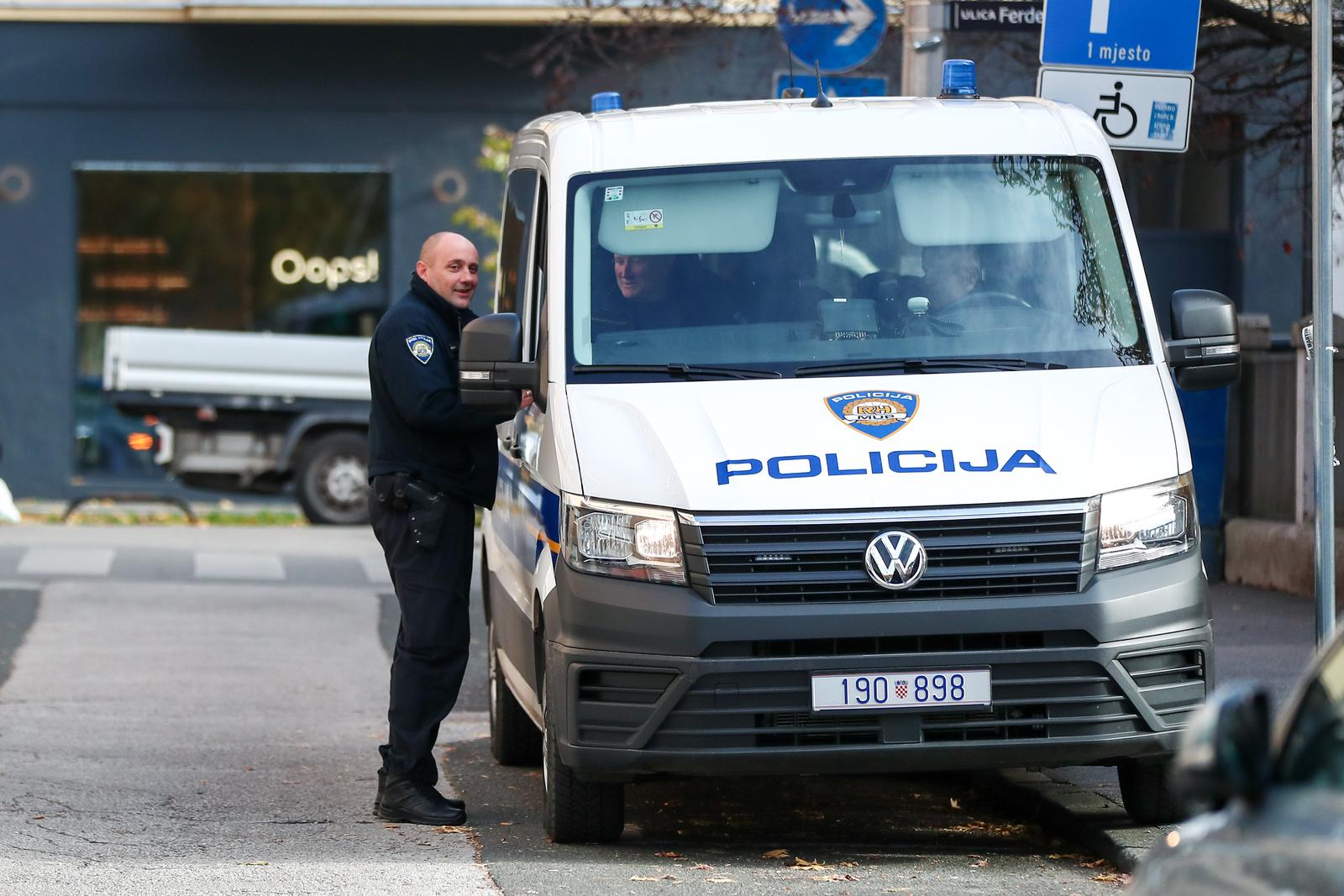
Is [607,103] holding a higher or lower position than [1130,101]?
lower

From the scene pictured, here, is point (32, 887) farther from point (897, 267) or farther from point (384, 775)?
point (897, 267)

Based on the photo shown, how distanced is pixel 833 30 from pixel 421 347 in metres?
4.46

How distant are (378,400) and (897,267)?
175cm

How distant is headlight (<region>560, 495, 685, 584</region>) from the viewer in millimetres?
6348

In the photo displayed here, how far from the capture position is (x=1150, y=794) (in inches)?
270

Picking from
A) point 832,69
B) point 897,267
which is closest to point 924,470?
point 897,267

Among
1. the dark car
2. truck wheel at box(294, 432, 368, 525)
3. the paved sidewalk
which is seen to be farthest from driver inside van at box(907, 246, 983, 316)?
truck wheel at box(294, 432, 368, 525)

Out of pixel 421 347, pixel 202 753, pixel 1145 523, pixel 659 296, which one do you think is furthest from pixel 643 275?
pixel 202 753

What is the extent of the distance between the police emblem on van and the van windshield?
7.1 inches

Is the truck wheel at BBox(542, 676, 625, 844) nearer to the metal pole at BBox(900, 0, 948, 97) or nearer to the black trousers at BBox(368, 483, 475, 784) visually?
the black trousers at BBox(368, 483, 475, 784)

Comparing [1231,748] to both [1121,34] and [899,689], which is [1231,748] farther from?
[1121,34]

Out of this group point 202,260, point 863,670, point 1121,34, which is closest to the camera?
point 863,670

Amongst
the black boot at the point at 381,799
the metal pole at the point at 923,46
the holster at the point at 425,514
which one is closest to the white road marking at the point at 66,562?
the metal pole at the point at 923,46

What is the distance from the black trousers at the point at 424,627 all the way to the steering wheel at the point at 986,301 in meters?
1.72
